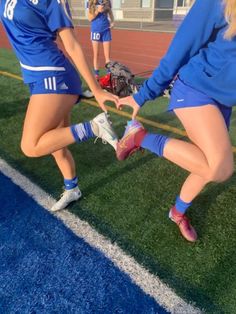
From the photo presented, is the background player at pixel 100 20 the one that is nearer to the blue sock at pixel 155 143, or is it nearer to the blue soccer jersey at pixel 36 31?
the blue soccer jersey at pixel 36 31

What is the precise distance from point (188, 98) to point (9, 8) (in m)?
1.39

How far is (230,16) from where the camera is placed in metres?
1.95

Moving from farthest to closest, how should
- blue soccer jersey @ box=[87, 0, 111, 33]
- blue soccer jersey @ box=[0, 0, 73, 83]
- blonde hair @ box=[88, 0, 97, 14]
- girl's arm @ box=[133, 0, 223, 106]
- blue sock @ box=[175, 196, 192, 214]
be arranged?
blue soccer jersey @ box=[87, 0, 111, 33] → blonde hair @ box=[88, 0, 97, 14] → blue sock @ box=[175, 196, 192, 214] → blue soccer jersey @ box=[0, 0, 73, 83] → girl's arm @ box=[133, 0, 223, 106]

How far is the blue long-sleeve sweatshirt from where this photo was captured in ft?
6.67

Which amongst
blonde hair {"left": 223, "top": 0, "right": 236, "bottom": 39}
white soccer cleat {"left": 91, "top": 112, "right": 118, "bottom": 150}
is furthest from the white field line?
blonde hair {"left": 223, "top": 0, "right": 236, "bottom": 39}

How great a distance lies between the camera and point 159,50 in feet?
46.3

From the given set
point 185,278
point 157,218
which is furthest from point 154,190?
point 185,278

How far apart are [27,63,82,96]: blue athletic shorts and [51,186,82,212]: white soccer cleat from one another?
101cm

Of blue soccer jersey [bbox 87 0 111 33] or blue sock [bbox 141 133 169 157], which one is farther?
blue soccer jersey [bbox 87 0 111 33]

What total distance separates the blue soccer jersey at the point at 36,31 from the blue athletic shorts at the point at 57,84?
0.10 feet

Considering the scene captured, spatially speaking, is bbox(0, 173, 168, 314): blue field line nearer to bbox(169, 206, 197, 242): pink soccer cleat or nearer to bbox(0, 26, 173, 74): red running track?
bbox(169, 206, 197, 242): pink soccer cleat

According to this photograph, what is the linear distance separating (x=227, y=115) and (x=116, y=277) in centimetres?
139

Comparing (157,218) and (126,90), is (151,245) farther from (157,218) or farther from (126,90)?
(126,90)

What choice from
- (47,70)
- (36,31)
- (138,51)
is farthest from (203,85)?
(138,51)
